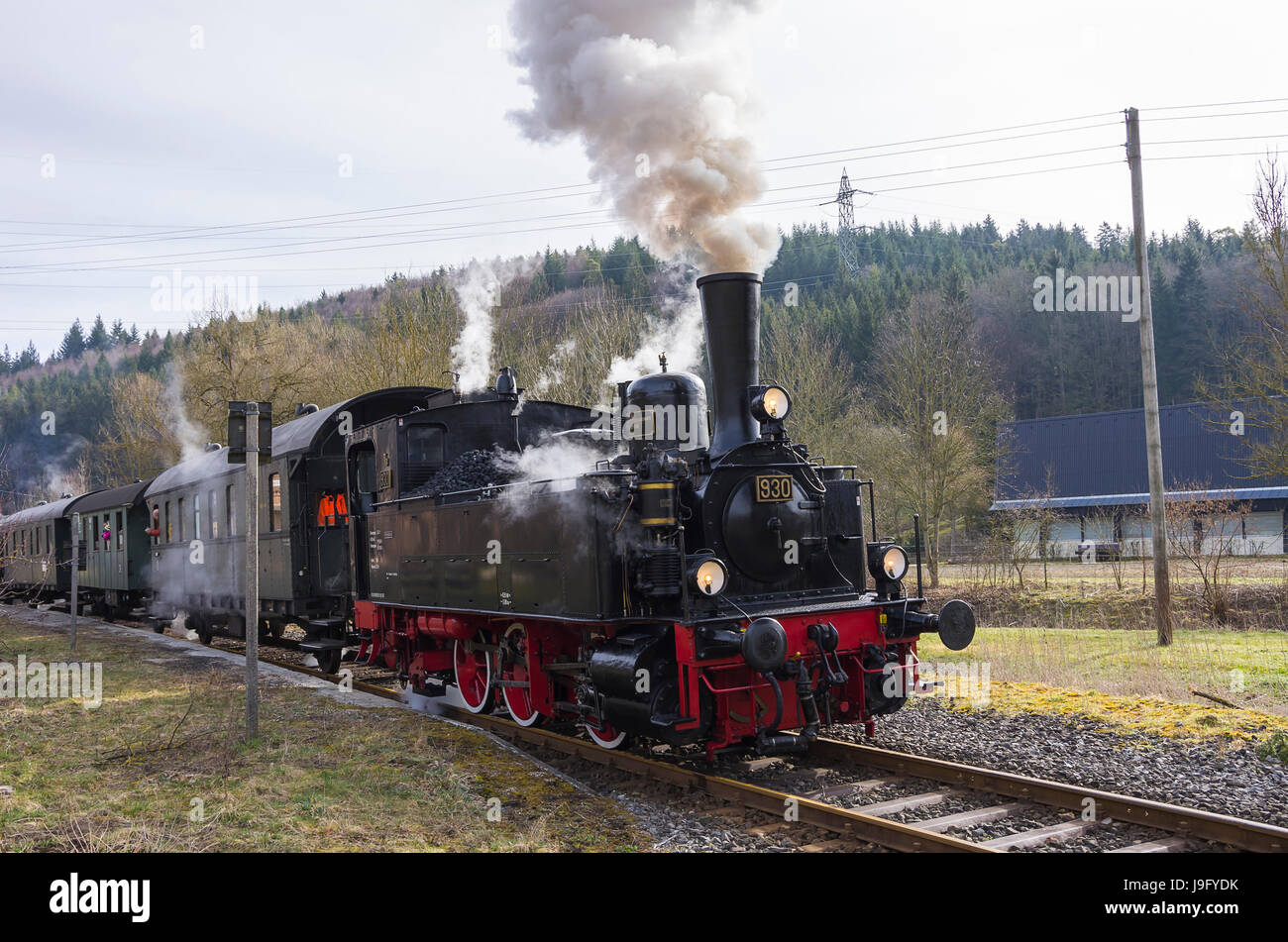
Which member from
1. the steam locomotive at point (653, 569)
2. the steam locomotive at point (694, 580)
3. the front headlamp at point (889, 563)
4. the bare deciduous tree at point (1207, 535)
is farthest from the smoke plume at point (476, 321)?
the front headlamp at point (889, 563)

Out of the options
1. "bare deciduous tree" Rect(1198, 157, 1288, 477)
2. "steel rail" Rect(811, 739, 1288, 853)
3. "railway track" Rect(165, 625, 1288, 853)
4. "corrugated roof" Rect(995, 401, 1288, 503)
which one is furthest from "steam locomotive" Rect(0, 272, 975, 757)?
"corrugated roof" Rect(995, 401, 1288, 503)

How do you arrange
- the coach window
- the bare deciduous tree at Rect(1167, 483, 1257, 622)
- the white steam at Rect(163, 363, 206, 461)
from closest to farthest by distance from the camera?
the coach window
the bare deciduous tree at Rect(1167, 483, 1257, 622)
the white steam at Rect(163, 363, 206, 461)

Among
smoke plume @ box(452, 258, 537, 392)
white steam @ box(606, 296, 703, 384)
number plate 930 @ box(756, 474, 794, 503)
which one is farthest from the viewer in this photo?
smoke plume @ box(452, 258, 537, 392)

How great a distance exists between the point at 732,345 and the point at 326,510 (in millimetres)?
7366

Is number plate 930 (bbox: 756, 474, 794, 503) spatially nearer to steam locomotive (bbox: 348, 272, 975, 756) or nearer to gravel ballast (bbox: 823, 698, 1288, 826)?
steam locomotive (bbox: 348, 272, 975, 756)

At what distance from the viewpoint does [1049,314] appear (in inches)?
2354

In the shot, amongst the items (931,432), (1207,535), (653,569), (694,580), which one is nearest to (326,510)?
(653,569)

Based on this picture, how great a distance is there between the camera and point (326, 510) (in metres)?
12.7

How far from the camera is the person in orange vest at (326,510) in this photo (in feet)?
41.4

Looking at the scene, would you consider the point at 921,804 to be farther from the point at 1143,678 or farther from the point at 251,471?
the point at 251,471

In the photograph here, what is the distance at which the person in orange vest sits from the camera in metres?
12.6

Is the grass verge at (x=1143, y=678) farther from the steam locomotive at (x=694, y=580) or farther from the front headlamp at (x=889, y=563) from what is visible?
the steam locomotive at (x=694, y=580)

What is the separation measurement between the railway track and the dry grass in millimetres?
774
